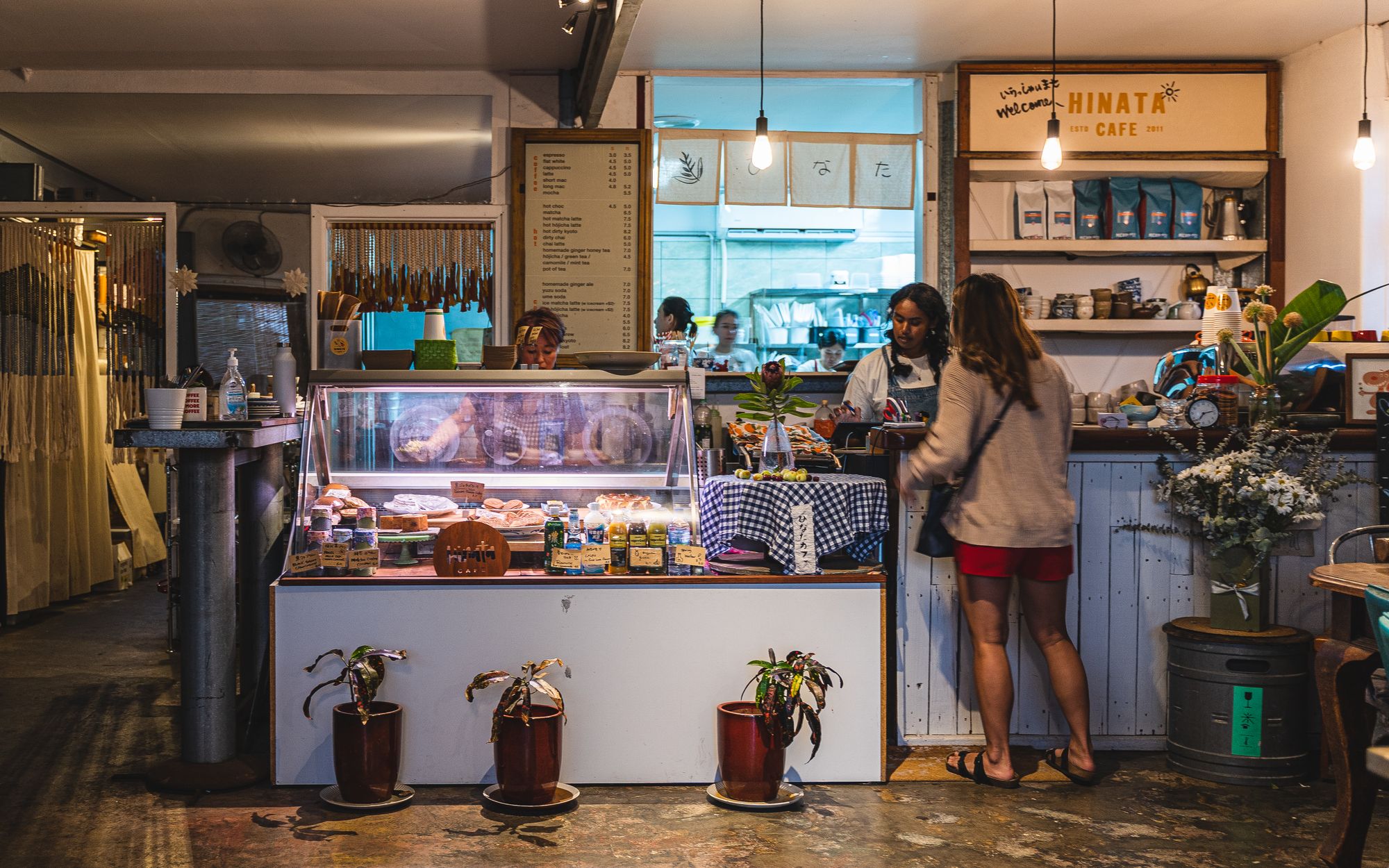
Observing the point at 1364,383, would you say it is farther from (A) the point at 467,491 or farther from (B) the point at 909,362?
(A) the point at 467,491

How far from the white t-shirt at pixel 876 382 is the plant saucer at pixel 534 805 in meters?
2.48

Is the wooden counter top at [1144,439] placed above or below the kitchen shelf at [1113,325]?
below

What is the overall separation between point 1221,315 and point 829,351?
16.3 ft

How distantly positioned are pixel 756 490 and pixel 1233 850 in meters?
1.99

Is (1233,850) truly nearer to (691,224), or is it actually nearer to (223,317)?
(691,224)

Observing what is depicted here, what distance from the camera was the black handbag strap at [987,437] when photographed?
13.1ft

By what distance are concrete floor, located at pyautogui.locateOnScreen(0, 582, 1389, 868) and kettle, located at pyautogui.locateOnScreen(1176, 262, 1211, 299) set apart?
345 centimetres

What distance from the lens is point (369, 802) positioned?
12.5ft

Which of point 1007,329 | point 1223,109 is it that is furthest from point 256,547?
point 1223,109

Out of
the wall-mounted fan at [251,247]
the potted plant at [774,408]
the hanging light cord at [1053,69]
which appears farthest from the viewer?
the wall-mounted fan at [251,247]

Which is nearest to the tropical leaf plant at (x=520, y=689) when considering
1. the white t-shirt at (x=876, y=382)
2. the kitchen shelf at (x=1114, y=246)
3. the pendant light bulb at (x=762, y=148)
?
the white t-shirt at (x=876, y=382)

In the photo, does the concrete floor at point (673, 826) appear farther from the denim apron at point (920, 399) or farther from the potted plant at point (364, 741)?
the denim apron at point (920, 399)

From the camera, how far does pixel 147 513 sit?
9.26 meters

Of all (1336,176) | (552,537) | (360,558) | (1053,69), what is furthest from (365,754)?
(1336,176)
